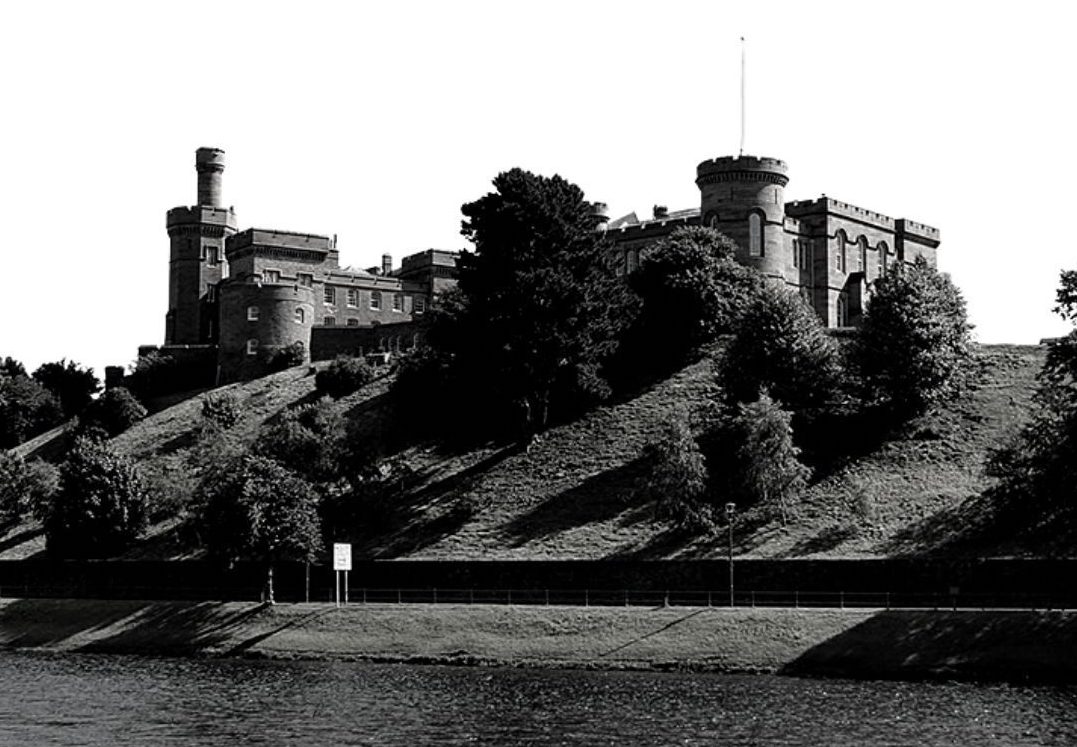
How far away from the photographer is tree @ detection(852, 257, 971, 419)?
7325 cm

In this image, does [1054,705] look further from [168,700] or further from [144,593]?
[144,593]

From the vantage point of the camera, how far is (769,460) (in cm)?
6588

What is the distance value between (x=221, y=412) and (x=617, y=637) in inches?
1789

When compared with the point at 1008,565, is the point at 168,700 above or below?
below

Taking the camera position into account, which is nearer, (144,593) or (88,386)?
(144,593)

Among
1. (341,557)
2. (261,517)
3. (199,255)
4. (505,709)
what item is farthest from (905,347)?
(199,255)

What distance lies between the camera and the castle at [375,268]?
94125 millimetres

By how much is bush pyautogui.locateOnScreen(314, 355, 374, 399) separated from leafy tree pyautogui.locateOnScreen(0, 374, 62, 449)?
22.7 meters

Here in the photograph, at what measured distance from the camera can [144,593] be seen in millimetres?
67625

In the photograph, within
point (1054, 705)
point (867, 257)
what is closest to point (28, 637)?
point (1054, 705)

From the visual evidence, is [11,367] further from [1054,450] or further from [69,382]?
[1054,450]

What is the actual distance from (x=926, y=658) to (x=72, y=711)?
24.8m

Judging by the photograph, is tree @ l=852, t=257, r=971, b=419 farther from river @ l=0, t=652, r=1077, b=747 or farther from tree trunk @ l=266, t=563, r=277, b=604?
tree trunk @ l=266, t=563, r=277, b=604

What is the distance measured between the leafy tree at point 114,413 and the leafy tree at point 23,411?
298 inches
